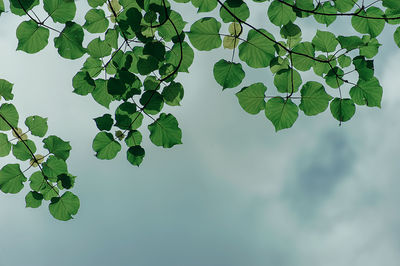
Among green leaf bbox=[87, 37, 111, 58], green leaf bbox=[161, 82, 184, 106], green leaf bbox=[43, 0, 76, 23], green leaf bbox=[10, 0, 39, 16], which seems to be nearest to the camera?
green leaf bbox=[10, 0, 39, 16]

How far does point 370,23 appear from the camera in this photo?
1899 millimetres

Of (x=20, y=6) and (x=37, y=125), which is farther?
(x=37, y=125)

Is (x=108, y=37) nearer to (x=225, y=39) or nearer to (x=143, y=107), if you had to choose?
(x=143, y=107)

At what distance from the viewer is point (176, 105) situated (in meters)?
1.93

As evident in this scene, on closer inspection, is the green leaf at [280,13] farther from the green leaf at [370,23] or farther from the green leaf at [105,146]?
the green leaf at [105,146]

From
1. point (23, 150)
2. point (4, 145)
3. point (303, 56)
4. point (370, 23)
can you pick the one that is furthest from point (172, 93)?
point (370, 23)

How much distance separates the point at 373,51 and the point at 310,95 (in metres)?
0.52

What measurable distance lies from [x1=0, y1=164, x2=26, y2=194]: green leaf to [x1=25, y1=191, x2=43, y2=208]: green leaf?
0.31 feet

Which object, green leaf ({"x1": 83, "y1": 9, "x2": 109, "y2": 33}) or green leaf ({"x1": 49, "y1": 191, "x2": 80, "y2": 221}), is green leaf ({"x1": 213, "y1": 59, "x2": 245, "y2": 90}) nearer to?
green leaf ({"x1": 83, "y1": 9, "x2": 109, "y2": 33})

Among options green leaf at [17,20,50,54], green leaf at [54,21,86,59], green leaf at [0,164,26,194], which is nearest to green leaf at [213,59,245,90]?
green leaf at [54,21,86,59]

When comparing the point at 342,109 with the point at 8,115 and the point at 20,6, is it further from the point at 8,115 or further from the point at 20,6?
the point at 8,115

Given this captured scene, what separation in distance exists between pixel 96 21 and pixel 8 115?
2.73 feet

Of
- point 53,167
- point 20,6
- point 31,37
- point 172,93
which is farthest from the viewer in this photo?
point 53,167

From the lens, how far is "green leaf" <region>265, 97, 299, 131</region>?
6.09 feet
